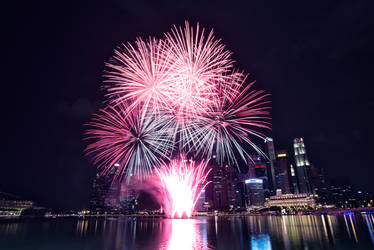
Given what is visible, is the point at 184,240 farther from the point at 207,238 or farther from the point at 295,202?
the point at 295,202

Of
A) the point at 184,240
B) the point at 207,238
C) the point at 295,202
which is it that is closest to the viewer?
the point at 184,240

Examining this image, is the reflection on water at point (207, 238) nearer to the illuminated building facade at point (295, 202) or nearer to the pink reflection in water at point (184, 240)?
the pink reflection in water at point (184, 240)

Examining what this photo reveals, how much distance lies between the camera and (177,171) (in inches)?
1699

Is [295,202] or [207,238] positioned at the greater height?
[295,202]

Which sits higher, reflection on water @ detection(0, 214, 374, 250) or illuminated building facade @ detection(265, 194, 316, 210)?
illuminated building facade @ detection(265, 194, 316, 210)

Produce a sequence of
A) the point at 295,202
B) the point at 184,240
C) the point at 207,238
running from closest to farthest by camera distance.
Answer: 1. the point at 184,240
2. the point at 207,238
3. the point at 295,202

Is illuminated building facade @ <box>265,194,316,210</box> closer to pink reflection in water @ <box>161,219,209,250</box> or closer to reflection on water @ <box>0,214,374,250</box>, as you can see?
reflection on water @ <box>0,214,374,250</box>

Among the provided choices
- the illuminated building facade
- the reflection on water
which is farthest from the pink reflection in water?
the illuminated building facade

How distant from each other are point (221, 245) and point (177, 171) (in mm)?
21225

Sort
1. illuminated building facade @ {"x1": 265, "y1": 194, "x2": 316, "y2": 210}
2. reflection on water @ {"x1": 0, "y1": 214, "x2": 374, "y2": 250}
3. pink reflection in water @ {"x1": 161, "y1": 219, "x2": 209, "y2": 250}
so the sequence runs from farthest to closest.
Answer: illuminated building facade @ {"x1": 265, "y1": 194, "x2": 316, "y2": 210} < reflection on water @ {"x1": 0, "y1": 214, "x2": 374, "y2": 250} < pink reflection in water @ {"x1": 161, "y1": 219, "x2": 209, "y2": 250}

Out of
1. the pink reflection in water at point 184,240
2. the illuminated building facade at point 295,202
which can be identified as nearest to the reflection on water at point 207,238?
the pink reflection in water at point 184,240

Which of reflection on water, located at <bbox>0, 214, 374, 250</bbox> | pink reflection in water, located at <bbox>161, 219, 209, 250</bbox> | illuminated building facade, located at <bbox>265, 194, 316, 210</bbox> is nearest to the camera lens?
pink reflection in water, located at <bbox>161, 219, 209, 250</bbox>

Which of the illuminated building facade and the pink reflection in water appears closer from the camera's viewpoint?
the pink reflection in water

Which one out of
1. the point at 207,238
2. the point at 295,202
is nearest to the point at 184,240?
the point at 207,238
